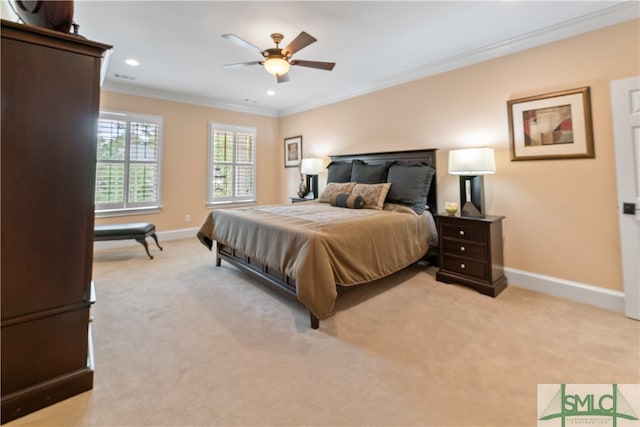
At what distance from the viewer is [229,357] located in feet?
5.66

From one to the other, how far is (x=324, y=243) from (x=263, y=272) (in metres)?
0.92

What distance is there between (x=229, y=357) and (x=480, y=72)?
3854 mm

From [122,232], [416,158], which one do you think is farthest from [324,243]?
[122,232]

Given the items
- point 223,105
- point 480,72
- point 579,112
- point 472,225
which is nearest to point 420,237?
point 472,225

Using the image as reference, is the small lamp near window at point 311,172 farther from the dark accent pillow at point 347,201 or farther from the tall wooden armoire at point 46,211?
the tall wooden armoire at point 46,211

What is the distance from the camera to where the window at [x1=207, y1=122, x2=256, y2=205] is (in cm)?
549

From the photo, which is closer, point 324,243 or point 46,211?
point 46,211

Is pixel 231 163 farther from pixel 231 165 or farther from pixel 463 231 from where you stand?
pixel 463 231

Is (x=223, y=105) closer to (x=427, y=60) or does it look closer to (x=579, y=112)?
(x=427, y=60)

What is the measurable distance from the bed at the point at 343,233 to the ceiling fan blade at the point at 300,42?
5.28ft

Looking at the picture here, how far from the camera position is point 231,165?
5.76 metres

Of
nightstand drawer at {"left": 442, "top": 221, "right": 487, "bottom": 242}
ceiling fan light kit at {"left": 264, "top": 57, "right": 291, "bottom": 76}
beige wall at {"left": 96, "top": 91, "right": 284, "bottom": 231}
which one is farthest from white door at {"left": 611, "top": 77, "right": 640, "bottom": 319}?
beige wall at {"left": 96, "top": 91, "right": 284, "bottom": 231}

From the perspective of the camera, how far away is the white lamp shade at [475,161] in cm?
278

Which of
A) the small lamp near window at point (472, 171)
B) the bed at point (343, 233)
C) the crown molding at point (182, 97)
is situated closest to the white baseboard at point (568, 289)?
the small lamp near window at point (472, 171)
